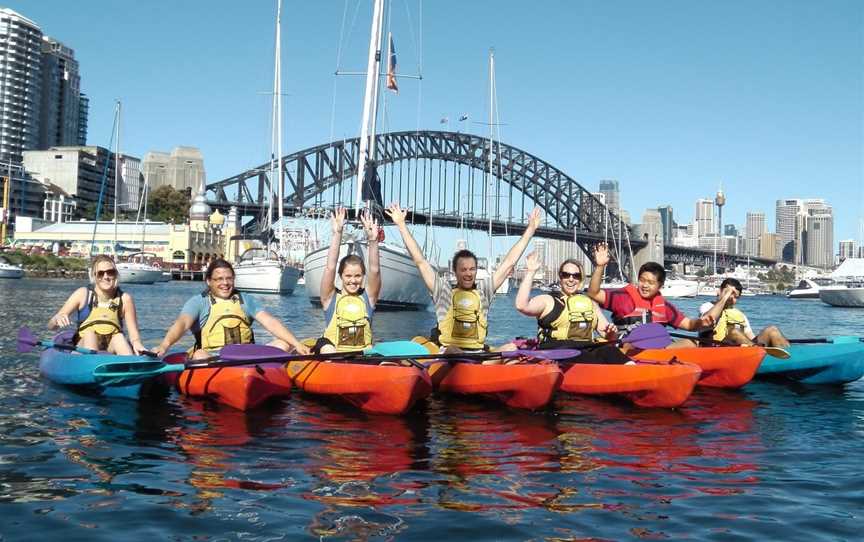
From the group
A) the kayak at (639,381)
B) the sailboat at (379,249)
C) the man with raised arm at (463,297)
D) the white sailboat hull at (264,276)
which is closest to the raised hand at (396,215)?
the man with raised arm at (463,297)

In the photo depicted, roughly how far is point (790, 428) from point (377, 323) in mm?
18061

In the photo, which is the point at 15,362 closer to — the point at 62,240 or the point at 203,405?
the point at 203,405

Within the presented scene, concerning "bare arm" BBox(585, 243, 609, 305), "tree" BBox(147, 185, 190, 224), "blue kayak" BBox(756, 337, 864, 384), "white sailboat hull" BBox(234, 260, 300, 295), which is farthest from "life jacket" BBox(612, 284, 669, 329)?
"tree" BBox(147, 185, 190, 224)

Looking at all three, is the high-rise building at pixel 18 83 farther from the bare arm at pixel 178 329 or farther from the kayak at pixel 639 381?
the kayak at pixel 639 381

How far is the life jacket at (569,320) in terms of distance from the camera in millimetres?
9617

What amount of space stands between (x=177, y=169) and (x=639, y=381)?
160627 millimetres

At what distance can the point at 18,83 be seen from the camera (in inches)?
5600

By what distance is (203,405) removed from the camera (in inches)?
363

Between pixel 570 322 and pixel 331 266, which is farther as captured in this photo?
pixel 570 322

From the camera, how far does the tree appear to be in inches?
A: 4880

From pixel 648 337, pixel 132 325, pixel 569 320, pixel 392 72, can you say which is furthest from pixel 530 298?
pixel 392 72

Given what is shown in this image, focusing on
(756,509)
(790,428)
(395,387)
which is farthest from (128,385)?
(790,428)

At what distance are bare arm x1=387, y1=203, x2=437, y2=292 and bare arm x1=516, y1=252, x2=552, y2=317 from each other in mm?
1011

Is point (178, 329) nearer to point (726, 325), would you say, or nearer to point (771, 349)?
point (771, 349)
